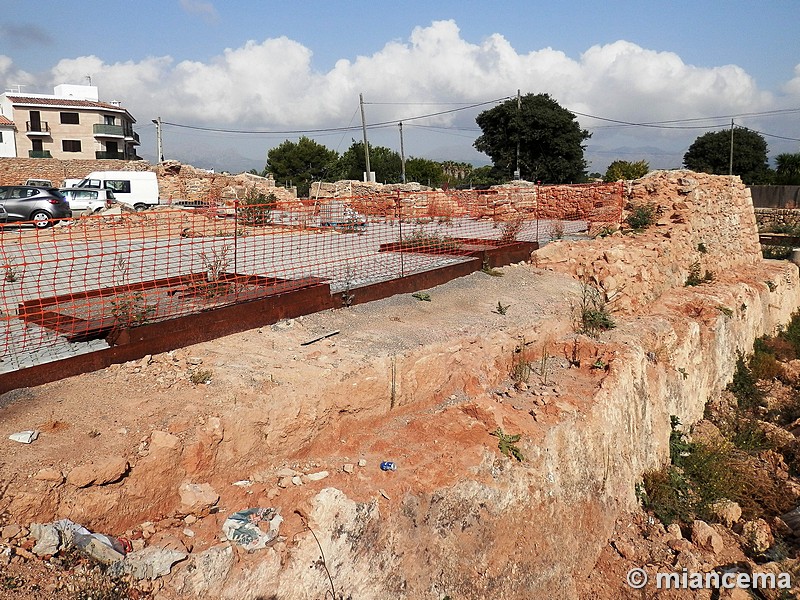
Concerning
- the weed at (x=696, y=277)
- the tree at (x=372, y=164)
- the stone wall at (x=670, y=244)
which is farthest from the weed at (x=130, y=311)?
the tree at (x=372, y=164)

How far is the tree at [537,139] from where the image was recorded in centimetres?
4328

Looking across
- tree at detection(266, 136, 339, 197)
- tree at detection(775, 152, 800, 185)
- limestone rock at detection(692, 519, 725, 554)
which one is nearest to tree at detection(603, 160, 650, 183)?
tree at detection(775, 152, 800, 185)

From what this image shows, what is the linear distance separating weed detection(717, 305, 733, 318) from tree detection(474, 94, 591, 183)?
32.9 meters

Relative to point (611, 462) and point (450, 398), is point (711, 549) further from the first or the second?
point (450, 398)

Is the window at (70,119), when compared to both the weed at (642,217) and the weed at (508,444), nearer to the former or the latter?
the weed at (642,217)

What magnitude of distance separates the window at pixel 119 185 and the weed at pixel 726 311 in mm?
22370

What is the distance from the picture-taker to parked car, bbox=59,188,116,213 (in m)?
21.4

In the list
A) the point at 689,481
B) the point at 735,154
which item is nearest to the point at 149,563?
the point at 689,481

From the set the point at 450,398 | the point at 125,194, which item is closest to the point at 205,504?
the point at 450,398

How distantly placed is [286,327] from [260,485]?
7.86 feet

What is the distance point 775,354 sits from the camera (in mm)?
12594

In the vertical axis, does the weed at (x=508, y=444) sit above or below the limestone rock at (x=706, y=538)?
above

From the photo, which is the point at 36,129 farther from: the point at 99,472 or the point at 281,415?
the point at 99,472

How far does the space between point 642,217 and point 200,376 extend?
11342mm
